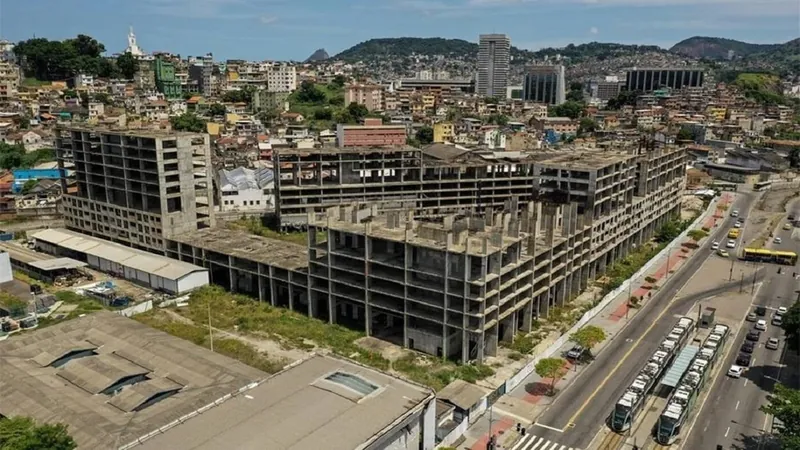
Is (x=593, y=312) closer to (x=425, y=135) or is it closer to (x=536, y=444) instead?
(x=536, y=444)

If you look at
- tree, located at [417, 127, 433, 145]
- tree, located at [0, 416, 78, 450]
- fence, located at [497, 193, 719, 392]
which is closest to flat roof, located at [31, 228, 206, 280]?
tree, located at [0, 416, 78, 450]

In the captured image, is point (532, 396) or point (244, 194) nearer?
point (532, 396)

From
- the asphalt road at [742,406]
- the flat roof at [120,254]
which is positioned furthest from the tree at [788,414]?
the flat roof at [120,254]

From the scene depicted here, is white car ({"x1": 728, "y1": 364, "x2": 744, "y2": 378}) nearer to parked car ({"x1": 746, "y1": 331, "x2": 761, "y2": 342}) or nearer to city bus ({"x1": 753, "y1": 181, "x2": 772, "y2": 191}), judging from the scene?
parked car ({"x1": 746, "y1": 331, "x2": 761, "y2": 342})

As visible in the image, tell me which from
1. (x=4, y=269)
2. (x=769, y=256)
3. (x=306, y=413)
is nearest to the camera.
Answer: (x=306, y=413)

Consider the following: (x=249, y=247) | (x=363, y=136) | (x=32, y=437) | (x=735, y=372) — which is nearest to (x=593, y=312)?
(x=735, y=372)

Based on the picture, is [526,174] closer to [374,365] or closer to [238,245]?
[238,245]

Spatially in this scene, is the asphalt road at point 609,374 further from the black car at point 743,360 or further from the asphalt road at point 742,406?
the black car at point 743,360
